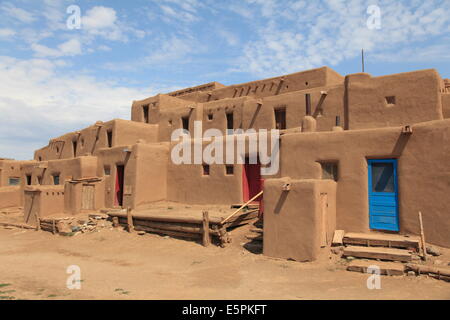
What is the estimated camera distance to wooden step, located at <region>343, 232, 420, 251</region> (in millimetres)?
9073

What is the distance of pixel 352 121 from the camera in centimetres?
1468

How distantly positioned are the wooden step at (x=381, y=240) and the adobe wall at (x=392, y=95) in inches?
219

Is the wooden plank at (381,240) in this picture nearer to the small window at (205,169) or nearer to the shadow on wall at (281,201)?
the shadow on wall at (281,201)

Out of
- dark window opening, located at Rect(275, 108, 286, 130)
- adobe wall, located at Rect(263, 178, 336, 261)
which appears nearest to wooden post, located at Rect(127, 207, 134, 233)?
adobe wall, located at Rect(263, 178, 336, 261)

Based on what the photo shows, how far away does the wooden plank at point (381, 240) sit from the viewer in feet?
29.8

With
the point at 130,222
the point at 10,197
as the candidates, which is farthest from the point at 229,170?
the point at 10,197

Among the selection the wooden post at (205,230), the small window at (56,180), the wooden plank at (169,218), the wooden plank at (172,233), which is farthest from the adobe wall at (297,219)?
the small window at (56,180)

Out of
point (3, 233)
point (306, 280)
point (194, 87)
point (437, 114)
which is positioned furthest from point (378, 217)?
point (194, 87)

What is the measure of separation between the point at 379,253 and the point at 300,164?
3778mm

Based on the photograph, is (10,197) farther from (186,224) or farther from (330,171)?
(330,171)

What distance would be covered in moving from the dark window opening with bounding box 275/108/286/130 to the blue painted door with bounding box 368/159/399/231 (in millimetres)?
7494

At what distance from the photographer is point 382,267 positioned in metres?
8.16

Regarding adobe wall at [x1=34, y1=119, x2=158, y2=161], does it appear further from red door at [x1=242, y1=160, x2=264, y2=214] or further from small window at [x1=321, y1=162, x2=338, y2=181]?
small window at [x1=321, y1=162, x2=338, y2=181]
